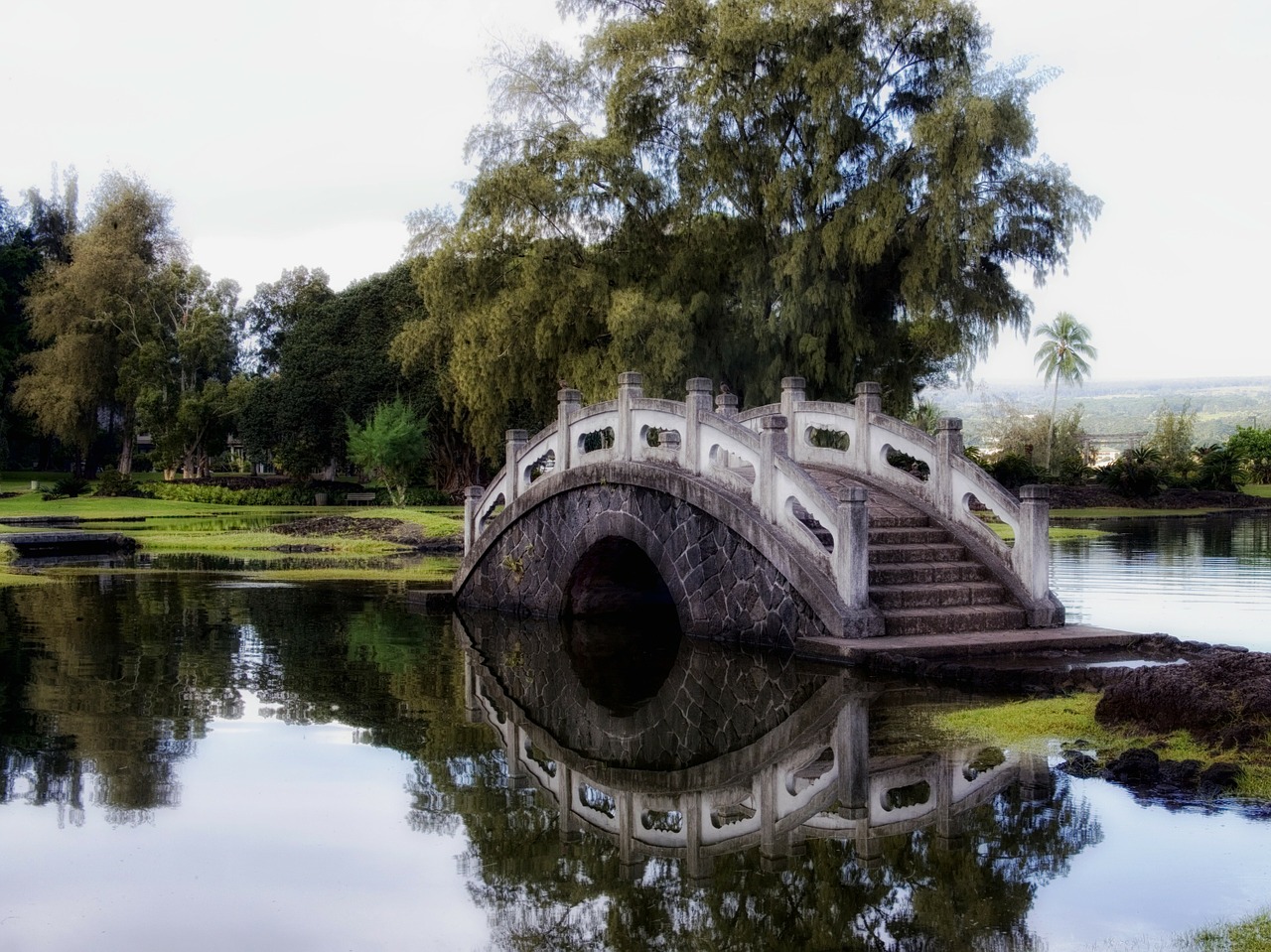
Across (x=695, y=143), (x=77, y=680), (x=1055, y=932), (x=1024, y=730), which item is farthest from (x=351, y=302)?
(x=1055, y=932)

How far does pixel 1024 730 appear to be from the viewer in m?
8.30

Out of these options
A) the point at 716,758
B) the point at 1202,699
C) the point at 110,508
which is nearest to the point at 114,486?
the point at 110,508

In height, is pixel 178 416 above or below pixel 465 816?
above

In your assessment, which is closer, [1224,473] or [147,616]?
[147,616]

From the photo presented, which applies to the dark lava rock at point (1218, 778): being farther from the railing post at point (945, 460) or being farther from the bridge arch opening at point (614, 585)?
the bridge arch opening at point (614, 585)

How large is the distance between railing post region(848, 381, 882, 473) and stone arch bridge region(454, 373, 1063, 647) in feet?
0.06

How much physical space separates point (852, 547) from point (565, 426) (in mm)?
4518

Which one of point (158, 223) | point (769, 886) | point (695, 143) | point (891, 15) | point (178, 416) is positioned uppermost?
point (158, 223)

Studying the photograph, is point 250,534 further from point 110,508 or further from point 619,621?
point 619,621

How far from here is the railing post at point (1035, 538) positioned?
11.5 metres

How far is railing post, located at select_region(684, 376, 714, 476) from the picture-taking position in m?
12.2

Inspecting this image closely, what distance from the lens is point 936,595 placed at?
11.6 meters

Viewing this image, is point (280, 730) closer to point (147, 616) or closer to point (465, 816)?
point (465, 816)

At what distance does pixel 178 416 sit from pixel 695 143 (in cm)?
Result: 3337
